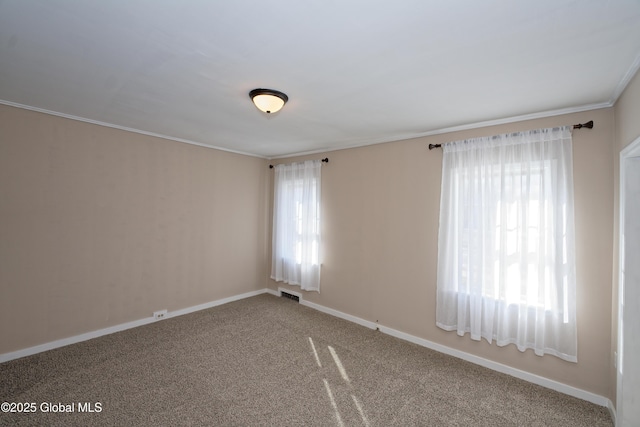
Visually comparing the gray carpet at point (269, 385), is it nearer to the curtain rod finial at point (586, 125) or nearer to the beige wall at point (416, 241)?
the beige wall at point (416, 241)

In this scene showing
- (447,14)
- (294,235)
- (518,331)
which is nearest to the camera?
(447,14)

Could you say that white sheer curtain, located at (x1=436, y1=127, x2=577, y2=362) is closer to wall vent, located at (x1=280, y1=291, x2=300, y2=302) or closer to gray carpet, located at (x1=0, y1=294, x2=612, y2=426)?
gray carpet, located at (x1=0, y1=294, x2=612, y2=426)

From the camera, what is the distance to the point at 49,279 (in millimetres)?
3051

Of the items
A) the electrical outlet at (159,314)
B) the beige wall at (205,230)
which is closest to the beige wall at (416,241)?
the beige wall at (205,230)

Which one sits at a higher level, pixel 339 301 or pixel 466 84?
pixel 466 84

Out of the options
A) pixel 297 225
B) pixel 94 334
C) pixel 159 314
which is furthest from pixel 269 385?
pixel 297 225

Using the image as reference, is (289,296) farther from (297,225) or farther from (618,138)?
(618,138)

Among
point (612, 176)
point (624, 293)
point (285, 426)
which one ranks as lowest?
point (285, 426)

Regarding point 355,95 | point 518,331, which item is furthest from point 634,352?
point 355,95

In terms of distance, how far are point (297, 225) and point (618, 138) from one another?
12.3ft

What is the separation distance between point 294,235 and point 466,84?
11.0 feet

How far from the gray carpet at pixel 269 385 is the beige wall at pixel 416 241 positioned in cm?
25

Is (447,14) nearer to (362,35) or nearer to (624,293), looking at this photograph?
(362,35)

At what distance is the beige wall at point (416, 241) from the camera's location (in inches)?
94.9
